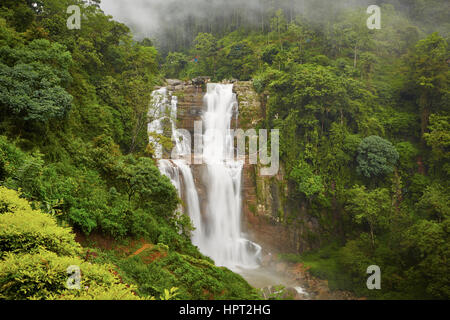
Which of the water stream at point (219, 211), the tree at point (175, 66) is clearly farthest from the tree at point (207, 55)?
the water stream at point (219, 211)

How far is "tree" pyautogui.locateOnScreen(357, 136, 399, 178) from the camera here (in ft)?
52.6

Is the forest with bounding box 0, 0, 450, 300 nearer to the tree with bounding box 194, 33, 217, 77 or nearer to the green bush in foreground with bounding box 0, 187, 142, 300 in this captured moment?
the green bush in foreground with bounding box 0, 187, 142, 300

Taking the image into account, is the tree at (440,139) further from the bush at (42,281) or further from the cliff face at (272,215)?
the bush at (42,281)

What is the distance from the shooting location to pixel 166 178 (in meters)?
9.56

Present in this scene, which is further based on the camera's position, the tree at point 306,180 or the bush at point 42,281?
the tree at point 306,180

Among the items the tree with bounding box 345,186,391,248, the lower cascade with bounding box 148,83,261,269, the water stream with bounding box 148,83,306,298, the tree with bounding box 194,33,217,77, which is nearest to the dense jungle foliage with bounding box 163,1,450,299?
the tree with bounding box 345,186,391,248

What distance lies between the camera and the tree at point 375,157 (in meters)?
16.0

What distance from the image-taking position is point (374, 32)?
24016mm

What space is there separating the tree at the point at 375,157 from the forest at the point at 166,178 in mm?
77

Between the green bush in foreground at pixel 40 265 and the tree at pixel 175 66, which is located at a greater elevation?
the tree at pixel 175 66

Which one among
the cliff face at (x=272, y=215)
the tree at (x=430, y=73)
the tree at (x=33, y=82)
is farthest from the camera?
the tree at (x=430, y=73)

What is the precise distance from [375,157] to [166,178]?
41.1ft
